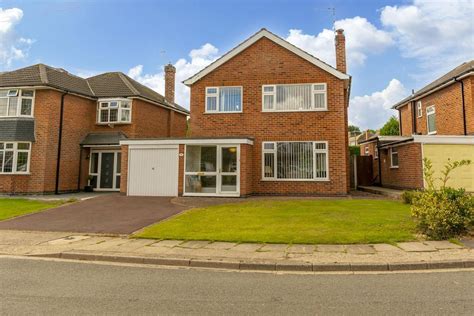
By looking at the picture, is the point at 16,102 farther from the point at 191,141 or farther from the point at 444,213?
the point at 444,213

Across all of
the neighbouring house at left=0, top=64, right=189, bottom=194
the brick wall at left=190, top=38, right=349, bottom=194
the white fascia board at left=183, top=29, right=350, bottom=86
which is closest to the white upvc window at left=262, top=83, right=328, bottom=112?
the brick wall at left=190, top=38, right=349, bottom=194

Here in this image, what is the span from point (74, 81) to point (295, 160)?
15633 millimetres

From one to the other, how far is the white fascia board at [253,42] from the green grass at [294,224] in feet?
24.8

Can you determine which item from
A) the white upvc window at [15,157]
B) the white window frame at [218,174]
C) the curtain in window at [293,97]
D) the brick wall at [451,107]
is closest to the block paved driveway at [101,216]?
the white window frame at [218,174]

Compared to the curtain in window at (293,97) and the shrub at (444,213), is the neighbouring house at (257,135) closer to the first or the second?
the curtain in window at (293,97)

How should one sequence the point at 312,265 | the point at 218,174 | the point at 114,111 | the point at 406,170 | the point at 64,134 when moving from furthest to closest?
the point at 114,111 → the point at 64,134 → the point at 406,170 → the point at 218,174 → the point at 312,265

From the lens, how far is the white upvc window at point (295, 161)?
16.5m

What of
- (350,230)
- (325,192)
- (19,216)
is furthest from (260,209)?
(19,216)

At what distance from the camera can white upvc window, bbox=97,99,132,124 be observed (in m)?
21.4

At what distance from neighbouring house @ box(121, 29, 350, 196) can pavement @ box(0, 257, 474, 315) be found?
32.5ft

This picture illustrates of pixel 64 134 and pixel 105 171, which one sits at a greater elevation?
pixel 64 134

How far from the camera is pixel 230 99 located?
18.0 meters

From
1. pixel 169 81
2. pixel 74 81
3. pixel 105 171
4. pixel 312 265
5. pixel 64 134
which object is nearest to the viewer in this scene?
pixel 312 265

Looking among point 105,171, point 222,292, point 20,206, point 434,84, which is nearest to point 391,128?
point 434,84
